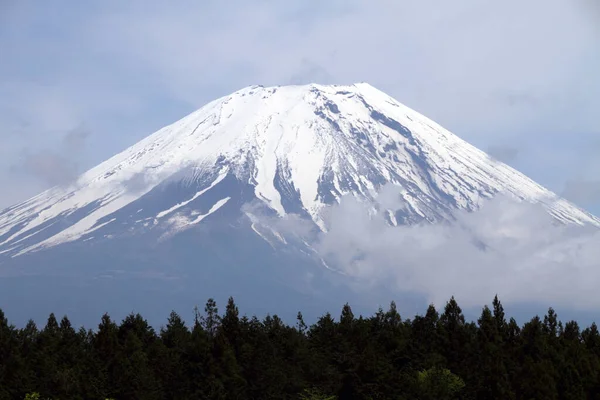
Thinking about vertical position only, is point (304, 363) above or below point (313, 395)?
above

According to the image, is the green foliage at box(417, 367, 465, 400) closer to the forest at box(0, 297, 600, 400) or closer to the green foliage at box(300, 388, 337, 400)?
the forest at box(0, 297, 600, 400)

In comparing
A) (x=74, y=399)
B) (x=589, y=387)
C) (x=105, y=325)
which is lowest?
(x=589, y=387)

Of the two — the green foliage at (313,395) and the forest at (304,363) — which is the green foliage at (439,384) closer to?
the forest at (304,363)

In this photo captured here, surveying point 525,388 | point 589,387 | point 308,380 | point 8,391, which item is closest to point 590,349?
point 589,387

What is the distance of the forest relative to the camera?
70.5m

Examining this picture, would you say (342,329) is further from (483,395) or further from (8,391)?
(8,391)

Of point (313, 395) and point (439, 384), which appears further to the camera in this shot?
point (439, 384)

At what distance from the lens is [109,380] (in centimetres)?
7306

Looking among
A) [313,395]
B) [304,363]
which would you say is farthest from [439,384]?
[304,363]

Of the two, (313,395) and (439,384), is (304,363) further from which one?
(439,384)

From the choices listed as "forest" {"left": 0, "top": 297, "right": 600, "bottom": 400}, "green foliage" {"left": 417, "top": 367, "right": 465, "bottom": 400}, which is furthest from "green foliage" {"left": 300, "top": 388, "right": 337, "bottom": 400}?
"green foliage" {"left": 417, "top": 367, "right": 465, "bottom": 400}

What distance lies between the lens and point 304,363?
77188mm

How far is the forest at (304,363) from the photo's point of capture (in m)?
70.5

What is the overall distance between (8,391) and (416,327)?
1399 inches
